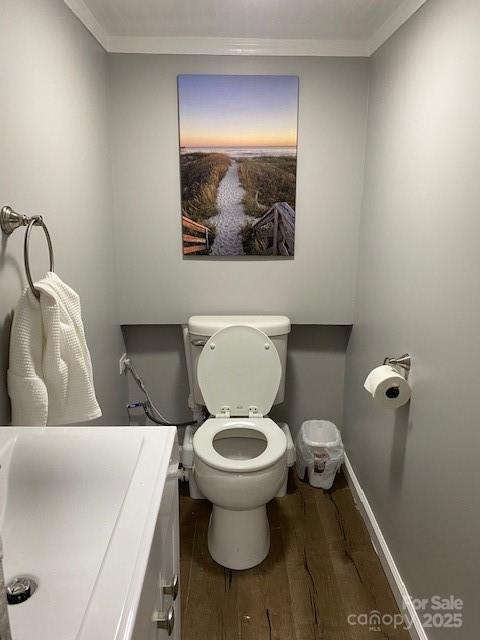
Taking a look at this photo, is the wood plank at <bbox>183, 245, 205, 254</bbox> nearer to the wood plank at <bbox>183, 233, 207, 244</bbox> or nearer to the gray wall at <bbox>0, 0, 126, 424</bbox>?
the wood plank at <bbox>183, 233, 207, 244</bbox>

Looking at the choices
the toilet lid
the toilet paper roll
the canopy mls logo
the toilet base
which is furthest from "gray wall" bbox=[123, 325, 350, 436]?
the canopy mls logo

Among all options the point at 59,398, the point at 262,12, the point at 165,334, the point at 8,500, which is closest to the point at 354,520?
the point at 165,334

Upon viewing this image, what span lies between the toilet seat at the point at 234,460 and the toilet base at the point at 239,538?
0.71 feet

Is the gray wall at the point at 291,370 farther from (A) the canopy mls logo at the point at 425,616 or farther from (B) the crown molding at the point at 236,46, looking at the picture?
(B) the crown molding at the point at 236,46

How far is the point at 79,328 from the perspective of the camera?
128 cm

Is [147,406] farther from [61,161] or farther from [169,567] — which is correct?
[169,567]

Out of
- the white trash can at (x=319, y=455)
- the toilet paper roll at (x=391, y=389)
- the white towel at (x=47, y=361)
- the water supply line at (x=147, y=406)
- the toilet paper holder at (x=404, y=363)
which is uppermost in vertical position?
the white towel at (x=47, y=361)

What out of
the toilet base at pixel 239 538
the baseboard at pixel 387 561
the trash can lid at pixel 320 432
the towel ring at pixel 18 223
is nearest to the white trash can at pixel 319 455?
the trash can lid at pixel 320 432

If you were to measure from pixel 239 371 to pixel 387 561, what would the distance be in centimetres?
96

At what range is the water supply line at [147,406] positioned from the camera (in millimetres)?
2375

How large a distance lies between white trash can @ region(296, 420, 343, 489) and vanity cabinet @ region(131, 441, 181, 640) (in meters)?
1.20

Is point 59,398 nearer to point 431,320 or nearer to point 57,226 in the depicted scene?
point 57,226

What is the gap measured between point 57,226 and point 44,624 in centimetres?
116

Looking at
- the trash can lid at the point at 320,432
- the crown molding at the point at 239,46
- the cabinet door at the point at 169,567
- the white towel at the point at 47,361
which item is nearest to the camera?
the cabinet door at the point at 169,567
